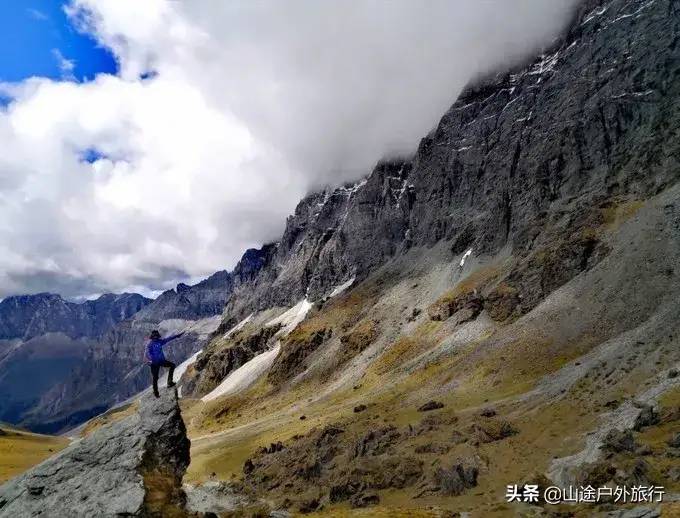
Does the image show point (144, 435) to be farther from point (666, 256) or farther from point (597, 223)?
point (597, 223)

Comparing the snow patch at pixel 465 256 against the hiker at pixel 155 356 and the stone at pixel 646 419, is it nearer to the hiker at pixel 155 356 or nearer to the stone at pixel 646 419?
the stone at pixel 646 419

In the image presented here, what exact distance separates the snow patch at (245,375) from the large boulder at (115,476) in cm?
14566

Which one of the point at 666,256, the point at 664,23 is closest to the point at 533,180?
the point at 664,23

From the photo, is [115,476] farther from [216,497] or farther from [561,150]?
[561,150]

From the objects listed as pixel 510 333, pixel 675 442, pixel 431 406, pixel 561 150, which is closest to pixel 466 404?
pixel 431 406

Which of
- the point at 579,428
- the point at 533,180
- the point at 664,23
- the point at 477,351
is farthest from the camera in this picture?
the point at 533,180

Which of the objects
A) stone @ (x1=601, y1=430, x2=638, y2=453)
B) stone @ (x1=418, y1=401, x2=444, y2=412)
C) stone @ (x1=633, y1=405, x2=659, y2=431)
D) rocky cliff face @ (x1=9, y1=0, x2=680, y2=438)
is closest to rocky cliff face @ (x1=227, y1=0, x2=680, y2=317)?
rocky cliff face @ (x1=9, y1=0, x2=680, y2=438)

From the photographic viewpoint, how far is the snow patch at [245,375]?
17077 centimetres

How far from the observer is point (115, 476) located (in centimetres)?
2042

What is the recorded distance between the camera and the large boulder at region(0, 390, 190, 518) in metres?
18.9

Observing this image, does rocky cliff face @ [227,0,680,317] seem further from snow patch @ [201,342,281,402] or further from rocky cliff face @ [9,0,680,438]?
snow patch @ [201,342,281,402]

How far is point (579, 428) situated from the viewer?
139 ft

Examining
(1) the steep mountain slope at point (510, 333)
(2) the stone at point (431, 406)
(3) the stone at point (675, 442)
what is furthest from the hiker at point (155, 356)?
(2) the stone at point (431, 406)

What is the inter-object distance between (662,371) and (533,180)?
336ft
